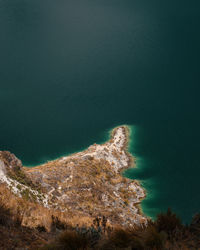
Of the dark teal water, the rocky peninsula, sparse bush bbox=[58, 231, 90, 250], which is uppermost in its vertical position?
the dark teal water

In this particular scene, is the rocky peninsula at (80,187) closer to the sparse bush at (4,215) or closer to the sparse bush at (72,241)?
the sparse bush at (4,215)

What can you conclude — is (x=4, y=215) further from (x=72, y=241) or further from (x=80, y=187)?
(x=80, y=187)

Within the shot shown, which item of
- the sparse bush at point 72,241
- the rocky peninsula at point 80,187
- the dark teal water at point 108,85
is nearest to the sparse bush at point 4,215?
the rocky peninsula at point 80,187

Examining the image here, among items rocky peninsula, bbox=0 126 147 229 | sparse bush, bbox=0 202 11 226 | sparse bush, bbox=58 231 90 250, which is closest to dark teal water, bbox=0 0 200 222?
rocky peninsula, bbox=0 126 147 229

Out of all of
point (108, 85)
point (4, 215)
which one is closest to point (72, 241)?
point (4, 215)

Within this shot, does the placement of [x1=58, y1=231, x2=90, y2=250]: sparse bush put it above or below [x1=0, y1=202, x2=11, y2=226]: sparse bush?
below

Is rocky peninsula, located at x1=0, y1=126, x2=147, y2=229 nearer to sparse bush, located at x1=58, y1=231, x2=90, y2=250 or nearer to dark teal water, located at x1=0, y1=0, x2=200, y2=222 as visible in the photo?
sparse bush, located at x1=58, y1=231, x2=90, y2=250

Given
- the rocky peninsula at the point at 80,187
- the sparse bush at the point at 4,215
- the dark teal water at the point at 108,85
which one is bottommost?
the sparse bush at the point at 4,215

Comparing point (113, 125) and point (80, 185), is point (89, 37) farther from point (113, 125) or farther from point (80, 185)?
point (80, 185)
